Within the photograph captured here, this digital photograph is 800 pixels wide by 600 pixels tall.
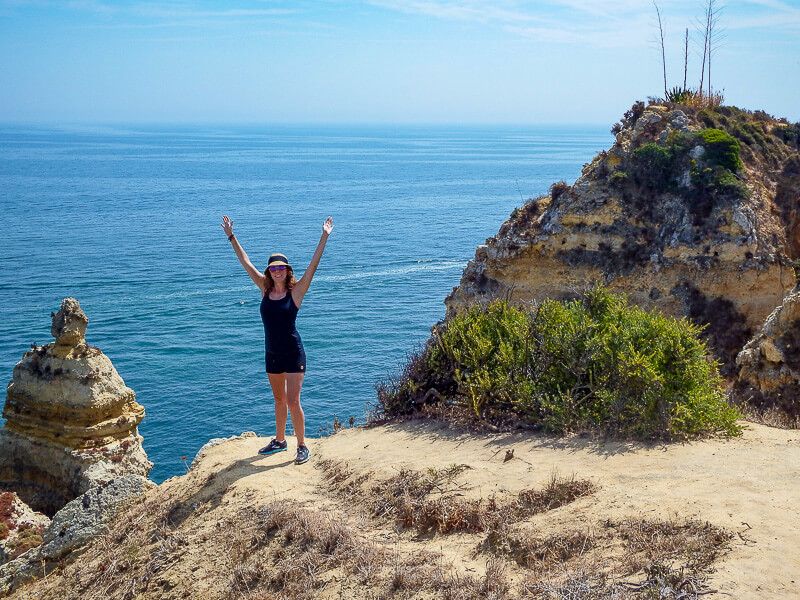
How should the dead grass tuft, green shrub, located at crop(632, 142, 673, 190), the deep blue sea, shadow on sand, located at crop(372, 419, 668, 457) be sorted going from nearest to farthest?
the dead grass tuft, shadow on sand, located at crop(372, 419, 668, 457), green shrub, located at crop(632, 142, 673, 190), the deep blue sea

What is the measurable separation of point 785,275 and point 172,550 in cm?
2120

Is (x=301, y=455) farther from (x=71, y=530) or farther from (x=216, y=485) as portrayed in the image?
(x=71, y=530)

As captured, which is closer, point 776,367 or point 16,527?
point 16,527

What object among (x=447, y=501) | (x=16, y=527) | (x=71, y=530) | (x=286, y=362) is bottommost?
(x=16, y=527)

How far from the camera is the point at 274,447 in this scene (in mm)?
11297

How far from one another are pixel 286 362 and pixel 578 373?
397 centimetres

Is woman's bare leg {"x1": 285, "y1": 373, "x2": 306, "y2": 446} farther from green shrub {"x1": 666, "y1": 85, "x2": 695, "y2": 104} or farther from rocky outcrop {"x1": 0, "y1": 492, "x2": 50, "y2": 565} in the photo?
green shrub {"x1": 666, "y1": 85, "x2": 695, "y2": 104}

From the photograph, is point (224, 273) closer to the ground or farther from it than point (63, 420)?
closer to the ground

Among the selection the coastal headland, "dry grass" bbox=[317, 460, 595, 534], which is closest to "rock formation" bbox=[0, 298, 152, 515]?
the coastal headland

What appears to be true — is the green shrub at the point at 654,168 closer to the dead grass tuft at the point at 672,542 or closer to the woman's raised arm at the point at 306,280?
the woman's raised arm at the point at 306,280

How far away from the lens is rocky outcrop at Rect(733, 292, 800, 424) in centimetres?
1700

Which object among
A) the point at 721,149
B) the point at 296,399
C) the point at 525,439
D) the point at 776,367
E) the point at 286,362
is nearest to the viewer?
the point at 525,439

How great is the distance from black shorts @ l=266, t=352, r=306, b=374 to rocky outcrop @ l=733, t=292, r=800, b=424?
33.8 ft

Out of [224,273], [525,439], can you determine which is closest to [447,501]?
[525,439]
